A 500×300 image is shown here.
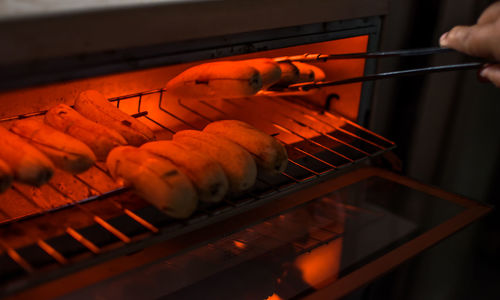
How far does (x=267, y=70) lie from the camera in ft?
3.74

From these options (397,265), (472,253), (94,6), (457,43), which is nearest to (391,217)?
(397,265)

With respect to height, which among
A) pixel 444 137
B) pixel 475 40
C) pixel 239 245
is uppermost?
pixel 475 40

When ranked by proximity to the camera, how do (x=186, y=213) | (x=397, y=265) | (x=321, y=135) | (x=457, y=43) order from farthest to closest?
1. (x=321, y=135)
2. (x=397, y=265)
3. (x=457, y=43)
4. (x=186, y=213)

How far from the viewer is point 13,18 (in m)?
0.73

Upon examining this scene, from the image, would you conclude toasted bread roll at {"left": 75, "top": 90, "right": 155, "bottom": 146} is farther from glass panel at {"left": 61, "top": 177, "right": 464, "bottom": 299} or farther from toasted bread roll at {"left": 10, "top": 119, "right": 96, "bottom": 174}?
glass panel at {"left": 61, "top": 177, "right": 464, "bottom": 299}

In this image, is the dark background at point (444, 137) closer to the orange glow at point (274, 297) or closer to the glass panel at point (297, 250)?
the glass panel at point (297, 250)

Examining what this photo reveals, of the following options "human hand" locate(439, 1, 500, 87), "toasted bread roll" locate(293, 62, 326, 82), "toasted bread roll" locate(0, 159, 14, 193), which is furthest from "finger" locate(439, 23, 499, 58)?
"toasted bread roll" locate(0, 159, 14, 193)

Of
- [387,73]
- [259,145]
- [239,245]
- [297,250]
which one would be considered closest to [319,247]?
[297,250]

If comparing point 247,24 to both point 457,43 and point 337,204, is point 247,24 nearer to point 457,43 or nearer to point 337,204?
point 457,43

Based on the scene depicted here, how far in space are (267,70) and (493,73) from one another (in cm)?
45

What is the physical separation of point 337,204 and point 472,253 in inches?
Result: 19.5

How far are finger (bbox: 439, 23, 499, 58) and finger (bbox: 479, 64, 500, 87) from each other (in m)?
0.03

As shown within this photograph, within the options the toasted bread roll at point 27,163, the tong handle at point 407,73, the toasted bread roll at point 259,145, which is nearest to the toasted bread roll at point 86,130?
the toasted bread roll at point 27,163

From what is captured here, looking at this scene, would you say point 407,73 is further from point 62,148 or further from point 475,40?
point 62,148
